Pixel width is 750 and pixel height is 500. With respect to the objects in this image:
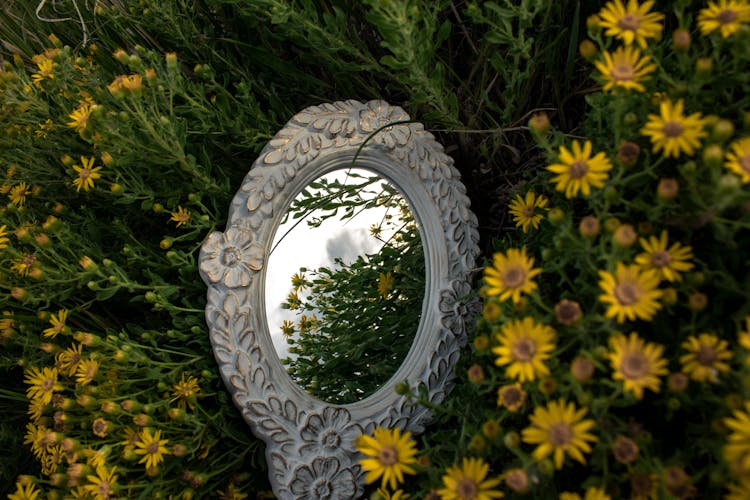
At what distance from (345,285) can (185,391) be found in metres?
0.32

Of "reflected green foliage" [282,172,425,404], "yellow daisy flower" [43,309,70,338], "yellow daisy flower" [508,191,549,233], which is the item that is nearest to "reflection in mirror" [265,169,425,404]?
"reflected green foliage" [282,172,425,404]

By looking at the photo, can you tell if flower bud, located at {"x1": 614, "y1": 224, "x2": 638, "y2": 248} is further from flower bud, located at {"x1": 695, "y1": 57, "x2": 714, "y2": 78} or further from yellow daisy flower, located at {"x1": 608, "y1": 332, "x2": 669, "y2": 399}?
flower bud, located at {"x1": 695, "y1": 57, "x2": 714, "y2": 78}

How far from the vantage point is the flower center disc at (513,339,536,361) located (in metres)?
Answer: 0.57

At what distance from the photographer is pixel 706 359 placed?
Answer: 20.8 inches

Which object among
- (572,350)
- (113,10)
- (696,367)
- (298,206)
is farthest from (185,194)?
(696,367)

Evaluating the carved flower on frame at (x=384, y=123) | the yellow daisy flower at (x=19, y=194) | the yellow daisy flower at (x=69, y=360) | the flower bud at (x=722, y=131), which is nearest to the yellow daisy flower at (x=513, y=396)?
the flower bud at (x=722, y=131)

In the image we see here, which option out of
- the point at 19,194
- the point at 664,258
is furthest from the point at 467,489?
the point at 19,194

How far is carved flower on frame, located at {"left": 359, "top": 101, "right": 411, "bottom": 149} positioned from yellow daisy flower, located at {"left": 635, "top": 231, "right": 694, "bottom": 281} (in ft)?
1.71

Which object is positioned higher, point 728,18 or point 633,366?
point 728,18

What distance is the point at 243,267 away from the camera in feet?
2.92

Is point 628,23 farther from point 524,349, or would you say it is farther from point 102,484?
point 102,484

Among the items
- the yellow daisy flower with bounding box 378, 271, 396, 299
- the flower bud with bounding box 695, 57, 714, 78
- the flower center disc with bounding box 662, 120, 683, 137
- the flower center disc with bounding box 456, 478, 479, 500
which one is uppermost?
the flower bud with bounding box 695, 57, 714, 78

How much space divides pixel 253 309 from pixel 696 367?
0.62 m

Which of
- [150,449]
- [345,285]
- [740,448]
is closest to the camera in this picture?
[740,448]
